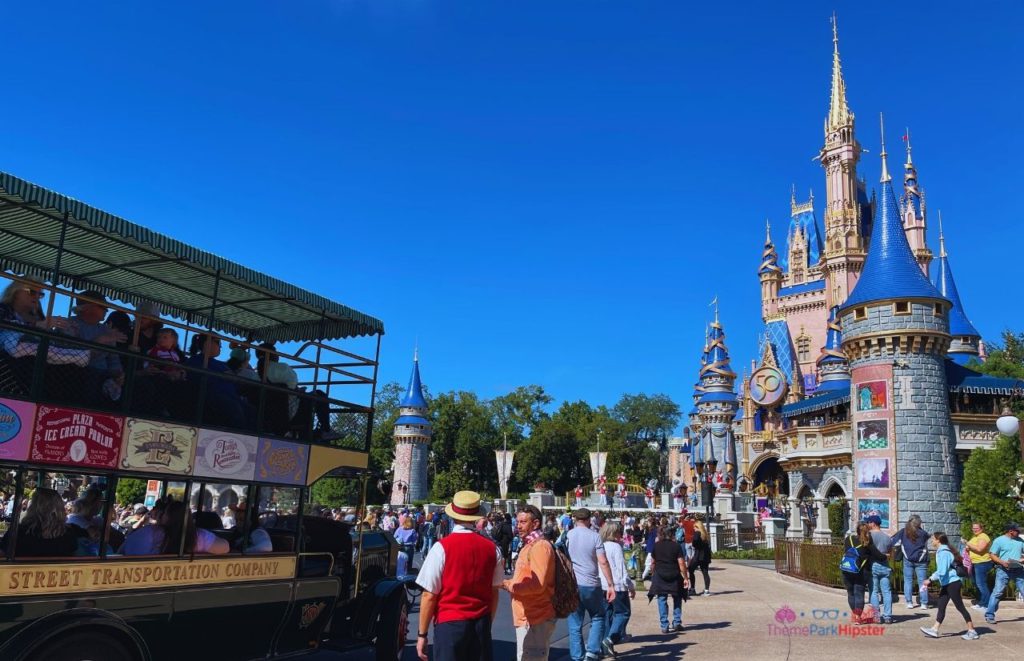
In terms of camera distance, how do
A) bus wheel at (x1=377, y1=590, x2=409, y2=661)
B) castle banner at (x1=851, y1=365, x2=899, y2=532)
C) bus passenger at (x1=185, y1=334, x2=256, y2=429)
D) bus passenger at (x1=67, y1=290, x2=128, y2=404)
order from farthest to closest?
castle banner at (x1=851, y1=365, x2=899, y2=532) → bus wheel at (x1=377, y1=590, x2=409, y2=661) → bus passenger at (x1=185, y1=334, x2=256, y2=429) → bus passenger at (x1=67, y1=290, x2=128, y2=404)

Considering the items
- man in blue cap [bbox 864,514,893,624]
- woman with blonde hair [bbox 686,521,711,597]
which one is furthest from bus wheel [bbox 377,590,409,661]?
woman with blonde hair [bbox 686,521,711,597]

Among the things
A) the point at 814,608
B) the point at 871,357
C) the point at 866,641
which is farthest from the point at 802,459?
the point at 866,641

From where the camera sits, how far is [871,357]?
2850 cm

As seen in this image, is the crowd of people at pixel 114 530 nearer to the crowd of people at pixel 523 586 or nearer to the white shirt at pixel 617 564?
the crowd of people at pixel 523 586

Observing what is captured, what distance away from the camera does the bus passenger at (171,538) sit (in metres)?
6.54

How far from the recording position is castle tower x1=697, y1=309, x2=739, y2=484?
165ft

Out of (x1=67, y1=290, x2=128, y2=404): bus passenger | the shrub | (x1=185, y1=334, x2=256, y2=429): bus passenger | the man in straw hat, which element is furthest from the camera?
the shrub

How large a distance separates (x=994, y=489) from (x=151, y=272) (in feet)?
70.6

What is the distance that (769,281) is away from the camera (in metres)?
73.5

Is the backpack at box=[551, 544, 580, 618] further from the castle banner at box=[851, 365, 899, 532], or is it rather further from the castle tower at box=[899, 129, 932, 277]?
the castle tower at box=[899, 129, 932, 277]

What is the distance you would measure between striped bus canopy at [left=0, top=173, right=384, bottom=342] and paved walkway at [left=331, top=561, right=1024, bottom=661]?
163 inches

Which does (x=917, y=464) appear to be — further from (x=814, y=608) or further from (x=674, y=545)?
(x=674, y=545)

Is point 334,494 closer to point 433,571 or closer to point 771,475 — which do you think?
point 433,571

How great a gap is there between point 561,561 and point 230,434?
332cm
